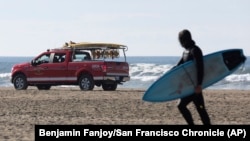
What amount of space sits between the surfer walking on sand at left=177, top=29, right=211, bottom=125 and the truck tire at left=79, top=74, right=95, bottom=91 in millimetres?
16884

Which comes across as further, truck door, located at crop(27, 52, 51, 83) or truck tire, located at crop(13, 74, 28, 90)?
truck tire, located at crop(13, 74, 28, 90)

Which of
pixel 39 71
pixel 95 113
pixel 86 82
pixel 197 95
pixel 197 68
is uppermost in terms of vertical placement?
pixel 197 68

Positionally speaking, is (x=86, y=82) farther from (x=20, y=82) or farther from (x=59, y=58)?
(x=20, y=82)

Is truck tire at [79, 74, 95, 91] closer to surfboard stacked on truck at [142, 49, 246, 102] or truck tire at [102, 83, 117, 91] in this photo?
truck tire at [102, 83, 117, 91]

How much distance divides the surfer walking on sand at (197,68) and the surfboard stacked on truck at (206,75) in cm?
45

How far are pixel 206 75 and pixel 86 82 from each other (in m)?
16.3

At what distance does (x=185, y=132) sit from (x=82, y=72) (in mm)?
18041

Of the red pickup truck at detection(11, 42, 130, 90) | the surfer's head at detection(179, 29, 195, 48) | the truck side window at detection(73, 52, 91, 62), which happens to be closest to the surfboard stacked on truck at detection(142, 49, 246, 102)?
the surfer's head at detection(179, 29, 195, 48)

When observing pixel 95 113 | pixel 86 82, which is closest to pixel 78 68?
pixel 86 82

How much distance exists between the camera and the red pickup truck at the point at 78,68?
28.3 m

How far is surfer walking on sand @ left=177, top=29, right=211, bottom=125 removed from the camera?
37.5ft

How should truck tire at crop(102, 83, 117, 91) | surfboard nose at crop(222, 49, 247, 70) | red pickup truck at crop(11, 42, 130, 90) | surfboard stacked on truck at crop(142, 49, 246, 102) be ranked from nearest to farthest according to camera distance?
surfboard stacked on truck at crop(142, 49, 246, 102) < surfboard nose at crop(222, 49, 247, 70) < red pickup truck at crop(11, 42, 130, 90) < truck tire at crop(102, 83, 117, 91)

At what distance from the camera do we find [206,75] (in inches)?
494

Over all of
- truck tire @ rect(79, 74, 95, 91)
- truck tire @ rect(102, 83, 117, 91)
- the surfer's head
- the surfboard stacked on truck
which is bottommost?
truck tire @ rect(102, 83, 117, 91)
